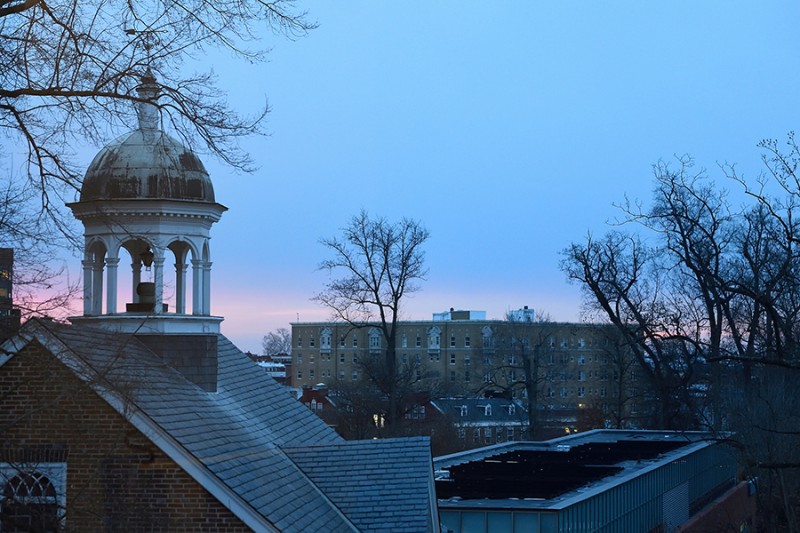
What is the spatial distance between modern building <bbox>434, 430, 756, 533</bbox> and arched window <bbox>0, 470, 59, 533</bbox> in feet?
32.1

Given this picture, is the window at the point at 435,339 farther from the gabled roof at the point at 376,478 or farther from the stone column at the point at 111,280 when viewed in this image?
the gabled roof at the point at 376,478

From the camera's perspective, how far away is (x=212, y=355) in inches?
792

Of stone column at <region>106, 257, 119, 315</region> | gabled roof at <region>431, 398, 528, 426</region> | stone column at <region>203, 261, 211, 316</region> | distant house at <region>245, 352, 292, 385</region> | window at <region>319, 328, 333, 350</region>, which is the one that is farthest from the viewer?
distant house at <region>245, 352, 292, 385</region>

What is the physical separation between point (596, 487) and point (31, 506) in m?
23.1

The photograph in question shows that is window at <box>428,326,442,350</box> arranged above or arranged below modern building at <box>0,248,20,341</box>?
above

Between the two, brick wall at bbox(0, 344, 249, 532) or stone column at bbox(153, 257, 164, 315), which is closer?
brick wall at bbox(0, 344, 249, 532)

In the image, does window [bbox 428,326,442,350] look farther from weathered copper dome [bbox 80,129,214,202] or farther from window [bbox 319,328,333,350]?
weathered copper dome [bbox 80,129,214,202]

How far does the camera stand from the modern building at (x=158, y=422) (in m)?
13.8

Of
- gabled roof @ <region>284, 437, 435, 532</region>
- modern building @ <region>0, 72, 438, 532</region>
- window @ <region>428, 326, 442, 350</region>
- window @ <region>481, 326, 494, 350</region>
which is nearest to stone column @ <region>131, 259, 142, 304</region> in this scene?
modern building @ <region>0, 72, 438, 532</region>

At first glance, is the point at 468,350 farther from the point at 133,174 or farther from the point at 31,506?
the point at 31,506

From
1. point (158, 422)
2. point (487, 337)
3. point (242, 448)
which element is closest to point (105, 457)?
point (158, 422)

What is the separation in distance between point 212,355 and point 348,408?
155ft

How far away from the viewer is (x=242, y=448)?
17.3m

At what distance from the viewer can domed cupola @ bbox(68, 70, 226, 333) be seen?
1939 centimetres
